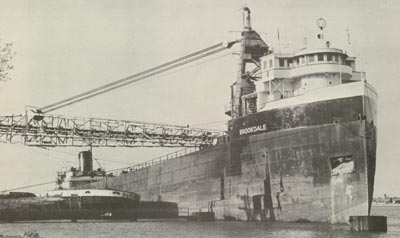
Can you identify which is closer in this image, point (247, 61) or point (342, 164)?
point (342, 164)

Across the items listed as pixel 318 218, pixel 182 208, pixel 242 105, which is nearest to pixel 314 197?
pixel 318 218

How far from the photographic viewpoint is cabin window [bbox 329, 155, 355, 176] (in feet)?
87.9

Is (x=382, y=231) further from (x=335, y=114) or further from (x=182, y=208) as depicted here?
(x=182, y=208)

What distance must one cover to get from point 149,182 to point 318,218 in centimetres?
2021

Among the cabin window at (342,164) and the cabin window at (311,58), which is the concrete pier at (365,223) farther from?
the cabin window at (311,58)

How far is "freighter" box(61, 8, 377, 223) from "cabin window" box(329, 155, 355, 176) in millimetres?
45

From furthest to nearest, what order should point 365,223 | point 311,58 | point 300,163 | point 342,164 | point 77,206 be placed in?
point 77,206 → point 311,58 → point 300,163 → point 342,164 → point 365,223

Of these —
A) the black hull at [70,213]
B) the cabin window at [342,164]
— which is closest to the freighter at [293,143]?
the cabin window at [342,164]

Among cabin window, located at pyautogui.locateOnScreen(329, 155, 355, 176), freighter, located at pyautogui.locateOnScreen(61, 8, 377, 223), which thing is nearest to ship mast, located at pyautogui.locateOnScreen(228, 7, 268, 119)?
freighter, located at pyautogui.locateOnScreen(61, 8, 377, 223)

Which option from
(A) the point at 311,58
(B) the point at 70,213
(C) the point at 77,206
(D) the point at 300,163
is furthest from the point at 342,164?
(B) the point at 70,213

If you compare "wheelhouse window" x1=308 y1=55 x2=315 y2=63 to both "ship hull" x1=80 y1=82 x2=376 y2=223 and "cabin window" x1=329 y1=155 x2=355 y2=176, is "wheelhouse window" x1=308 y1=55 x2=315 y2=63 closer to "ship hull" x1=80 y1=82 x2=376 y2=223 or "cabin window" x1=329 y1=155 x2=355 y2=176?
"ship hull" x1=80 y1=82 x2=376 y2=223

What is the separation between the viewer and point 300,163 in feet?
92.5

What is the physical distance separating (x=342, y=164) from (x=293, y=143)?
8.81 feet

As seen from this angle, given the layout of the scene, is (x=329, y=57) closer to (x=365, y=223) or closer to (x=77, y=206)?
(x=365, y=223)
